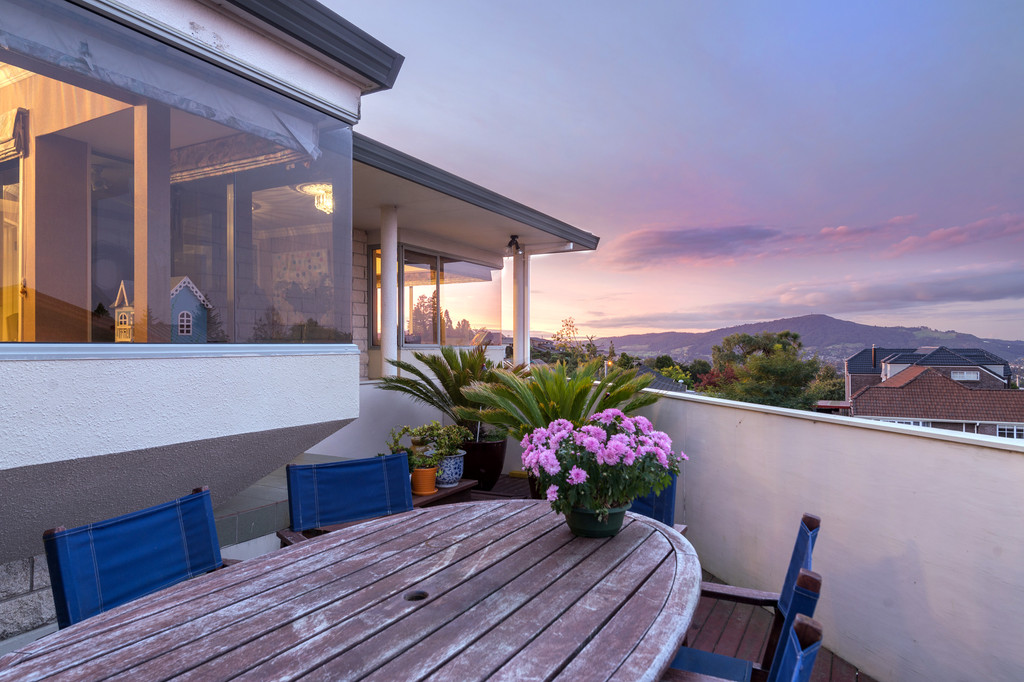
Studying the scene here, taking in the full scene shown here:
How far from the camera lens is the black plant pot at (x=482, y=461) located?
6543 mm

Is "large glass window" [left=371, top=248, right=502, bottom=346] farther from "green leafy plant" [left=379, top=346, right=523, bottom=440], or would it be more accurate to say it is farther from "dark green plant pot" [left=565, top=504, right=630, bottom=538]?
"dark green plant pot" [left=565, top=504, right=630, bottom=538]

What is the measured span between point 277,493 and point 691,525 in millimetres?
3340

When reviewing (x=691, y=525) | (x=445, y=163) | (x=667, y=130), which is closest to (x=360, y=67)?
(x=691, y=525)

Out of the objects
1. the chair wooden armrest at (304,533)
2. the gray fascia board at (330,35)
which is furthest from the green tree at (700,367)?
the chair wooden armrest at (304,533)

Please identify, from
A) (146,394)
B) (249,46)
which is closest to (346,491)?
(146,394)

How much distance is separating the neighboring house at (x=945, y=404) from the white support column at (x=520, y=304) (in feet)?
121

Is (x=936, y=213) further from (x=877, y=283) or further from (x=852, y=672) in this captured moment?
(x=852, y=672)

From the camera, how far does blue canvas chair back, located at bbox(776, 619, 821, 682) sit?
1.11 m

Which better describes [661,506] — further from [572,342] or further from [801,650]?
[572,342]

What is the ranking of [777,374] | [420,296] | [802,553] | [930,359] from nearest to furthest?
[802,553]
[420,296]
[777,374]
[930,359]

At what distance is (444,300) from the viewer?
976 cm

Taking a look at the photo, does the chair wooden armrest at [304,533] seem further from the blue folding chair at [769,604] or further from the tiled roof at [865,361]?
the tiled roof at [865,361]

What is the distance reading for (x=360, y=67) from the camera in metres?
3.69

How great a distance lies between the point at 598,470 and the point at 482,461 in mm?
4488
